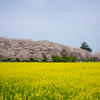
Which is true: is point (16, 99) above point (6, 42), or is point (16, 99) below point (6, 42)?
below

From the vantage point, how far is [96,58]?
266 feet

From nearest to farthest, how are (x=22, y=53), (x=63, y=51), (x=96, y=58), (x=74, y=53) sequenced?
(x=22, y=53) < (x=63, y=51) < (x=74, y=53) < (x=96, y=58)

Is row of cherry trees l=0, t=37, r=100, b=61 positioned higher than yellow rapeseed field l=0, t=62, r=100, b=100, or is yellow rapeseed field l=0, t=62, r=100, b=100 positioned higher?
row of cherry trees l=0, t=37, r=100, b=61

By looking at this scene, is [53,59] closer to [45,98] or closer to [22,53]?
[22,53]

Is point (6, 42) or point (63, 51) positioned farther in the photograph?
point (63, 51)

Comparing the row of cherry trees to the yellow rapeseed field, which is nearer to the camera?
the yellow rapeseed field

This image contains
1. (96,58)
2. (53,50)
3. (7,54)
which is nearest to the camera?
(7,54)

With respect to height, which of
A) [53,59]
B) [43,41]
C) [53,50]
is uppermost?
[43,41]

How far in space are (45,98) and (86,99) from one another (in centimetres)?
136

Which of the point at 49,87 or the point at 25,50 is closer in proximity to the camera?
the point at 49,87

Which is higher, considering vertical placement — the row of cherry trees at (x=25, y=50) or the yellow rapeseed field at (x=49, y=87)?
the row of cherry trees at (x=25, y=50)

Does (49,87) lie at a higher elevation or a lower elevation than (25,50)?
lower

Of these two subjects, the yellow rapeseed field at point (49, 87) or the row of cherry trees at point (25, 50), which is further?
the row of cherry trees at point (25, 50)

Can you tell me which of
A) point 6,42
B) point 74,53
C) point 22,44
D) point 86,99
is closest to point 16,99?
point 86,99
